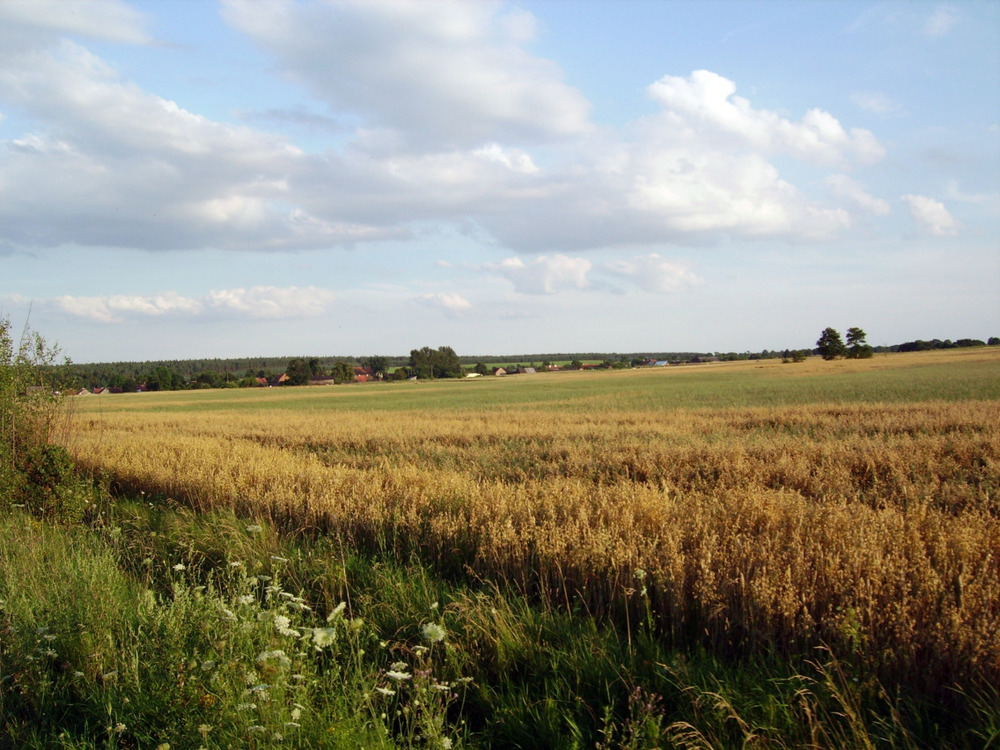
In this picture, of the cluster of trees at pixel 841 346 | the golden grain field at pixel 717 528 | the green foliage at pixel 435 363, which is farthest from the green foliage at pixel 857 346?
the golden grain field at pixel 717 528

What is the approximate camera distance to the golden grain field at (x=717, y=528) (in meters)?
3.74

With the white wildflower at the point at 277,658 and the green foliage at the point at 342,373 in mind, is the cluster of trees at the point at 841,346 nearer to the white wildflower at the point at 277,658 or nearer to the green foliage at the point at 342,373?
the green foliage at the point at 342,373

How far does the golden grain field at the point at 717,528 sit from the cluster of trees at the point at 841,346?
12525cm

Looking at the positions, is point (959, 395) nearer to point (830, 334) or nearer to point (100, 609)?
point (100, 609)

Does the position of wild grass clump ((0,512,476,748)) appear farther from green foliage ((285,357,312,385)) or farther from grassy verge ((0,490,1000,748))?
green foliage ((285,357,312,385))

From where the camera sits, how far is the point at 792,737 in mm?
3047

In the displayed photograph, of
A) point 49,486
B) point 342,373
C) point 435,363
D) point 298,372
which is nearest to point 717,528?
point 49,486

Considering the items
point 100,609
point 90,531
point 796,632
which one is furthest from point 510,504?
point 90,531

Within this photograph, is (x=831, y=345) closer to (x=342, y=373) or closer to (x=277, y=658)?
(x=342, y=373)

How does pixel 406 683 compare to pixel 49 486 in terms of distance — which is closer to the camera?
pixel 406 683

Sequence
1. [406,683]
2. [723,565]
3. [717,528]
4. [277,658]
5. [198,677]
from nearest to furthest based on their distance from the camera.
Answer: [277,658], [198,677], [406,683], [723,565], [717,528]

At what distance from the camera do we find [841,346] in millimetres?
124625

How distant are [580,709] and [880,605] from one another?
7.02 ft

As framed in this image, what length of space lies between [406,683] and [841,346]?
464 ft
